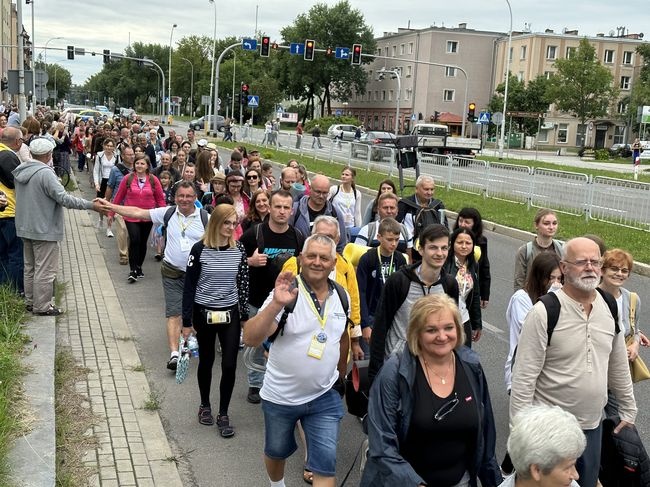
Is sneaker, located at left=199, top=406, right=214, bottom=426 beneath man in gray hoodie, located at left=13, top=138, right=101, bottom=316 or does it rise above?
beneath

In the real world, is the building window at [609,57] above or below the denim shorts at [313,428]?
above

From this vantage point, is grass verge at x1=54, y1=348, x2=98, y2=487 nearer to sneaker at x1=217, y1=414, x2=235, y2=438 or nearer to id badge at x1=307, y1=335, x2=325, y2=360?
sneaker at x1=217, y1=414, x2=235, y2=438

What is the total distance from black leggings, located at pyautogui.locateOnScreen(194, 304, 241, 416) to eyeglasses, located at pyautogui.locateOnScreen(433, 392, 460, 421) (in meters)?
2.67

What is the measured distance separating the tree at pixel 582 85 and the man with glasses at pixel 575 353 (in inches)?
2533

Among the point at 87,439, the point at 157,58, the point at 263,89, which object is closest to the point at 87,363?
the point at 87,439

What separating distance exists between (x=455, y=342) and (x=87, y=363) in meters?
4.59

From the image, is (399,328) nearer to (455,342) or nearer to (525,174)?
(455,342)

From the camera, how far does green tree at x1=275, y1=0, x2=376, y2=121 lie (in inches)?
3723

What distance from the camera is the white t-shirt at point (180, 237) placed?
7.17 metres

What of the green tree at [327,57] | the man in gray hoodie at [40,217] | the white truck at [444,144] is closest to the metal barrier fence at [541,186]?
the white truck at [444,144]

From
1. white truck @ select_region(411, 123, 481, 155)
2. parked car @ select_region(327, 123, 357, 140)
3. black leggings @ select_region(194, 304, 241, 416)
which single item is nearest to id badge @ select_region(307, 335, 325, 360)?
black leggings @ select_region(194, 304, 241, 416)

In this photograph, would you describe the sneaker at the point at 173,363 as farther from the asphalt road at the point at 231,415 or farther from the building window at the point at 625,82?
the building window at the point at 625,82

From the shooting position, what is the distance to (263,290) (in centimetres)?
685

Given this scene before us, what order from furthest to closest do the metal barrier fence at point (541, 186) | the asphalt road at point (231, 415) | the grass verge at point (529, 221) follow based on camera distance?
the metal barrier fence at point (541, 186)
the grass verge at point (529, 221)
the asphalt road at point (231, 415)
